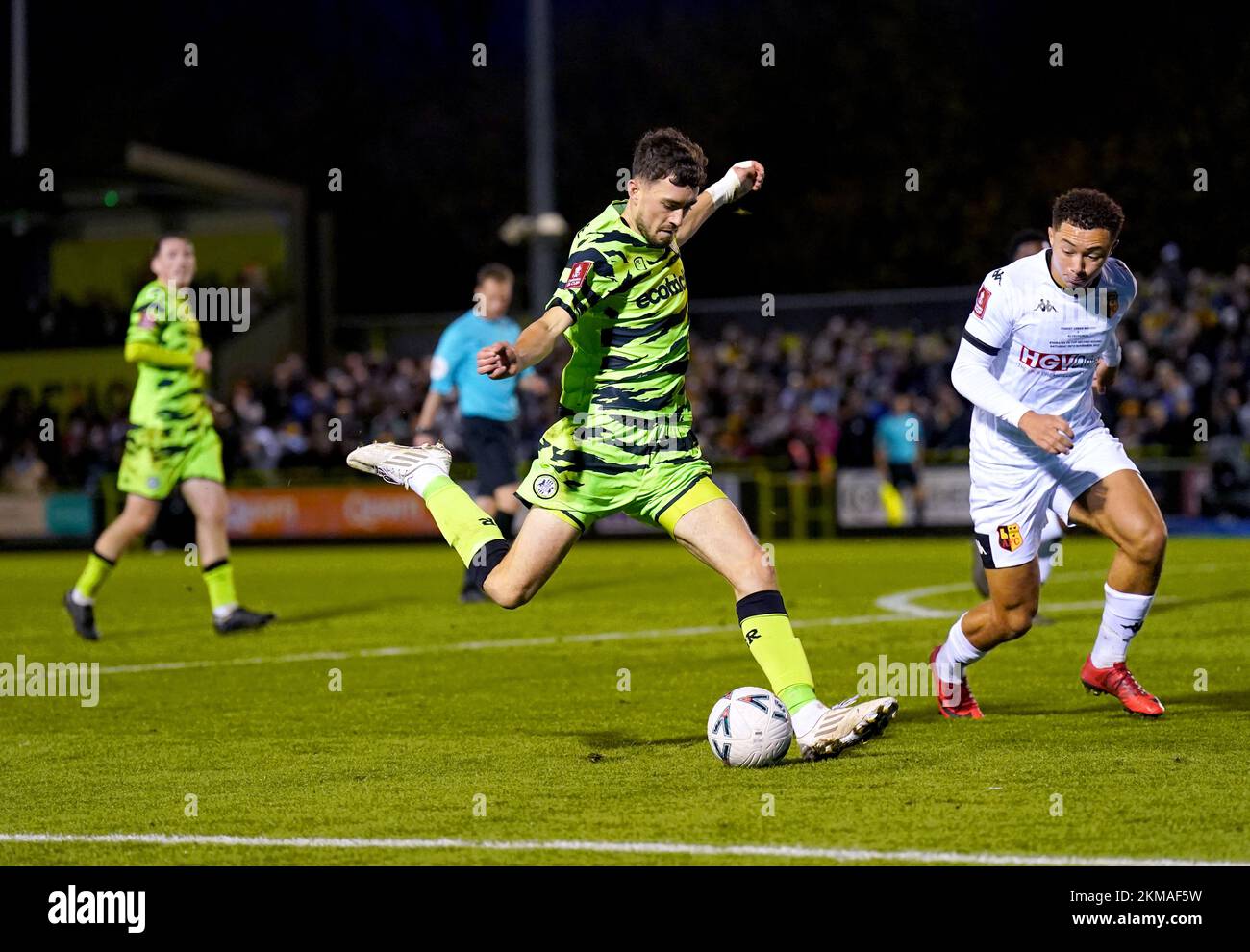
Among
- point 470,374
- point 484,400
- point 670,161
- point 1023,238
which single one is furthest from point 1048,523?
point 470,374

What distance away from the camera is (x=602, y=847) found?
16.3ft

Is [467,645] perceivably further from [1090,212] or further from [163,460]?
[1090,212]

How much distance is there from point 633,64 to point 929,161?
12.0 meters

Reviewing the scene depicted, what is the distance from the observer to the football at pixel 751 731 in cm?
625

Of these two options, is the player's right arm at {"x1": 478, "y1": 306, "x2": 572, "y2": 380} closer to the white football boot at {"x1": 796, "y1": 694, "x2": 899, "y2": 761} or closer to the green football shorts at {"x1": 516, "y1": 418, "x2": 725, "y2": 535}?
the green football shorts at {"x1": 516, "y1": 418, "x2": 725, "y2": 535}

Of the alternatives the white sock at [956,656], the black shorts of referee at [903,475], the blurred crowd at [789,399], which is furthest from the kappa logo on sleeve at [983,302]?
the black shorts of referee at [903,475]

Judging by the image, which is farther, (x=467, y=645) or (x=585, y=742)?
(x=467, y=645)

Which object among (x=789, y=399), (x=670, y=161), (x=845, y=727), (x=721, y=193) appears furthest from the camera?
(x=789, y=399)

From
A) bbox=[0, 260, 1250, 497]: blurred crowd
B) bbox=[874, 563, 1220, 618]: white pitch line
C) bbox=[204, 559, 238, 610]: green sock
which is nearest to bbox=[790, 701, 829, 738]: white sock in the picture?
bbox=[874, 563, 1220, 618]: white pitch line

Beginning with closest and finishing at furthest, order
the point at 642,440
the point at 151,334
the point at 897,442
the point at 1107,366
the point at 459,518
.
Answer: the point at 642,440, the point at 459,518, the point at 1107,366, the point at 151,334, the point at 897,442

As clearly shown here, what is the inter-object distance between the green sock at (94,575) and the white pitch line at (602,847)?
635 cm

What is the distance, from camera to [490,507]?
13.5 meters

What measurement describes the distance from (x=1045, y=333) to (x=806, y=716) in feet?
6.60

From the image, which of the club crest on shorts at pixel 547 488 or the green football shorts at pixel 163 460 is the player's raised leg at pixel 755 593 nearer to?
the club crest on shorts at pixel 547 488
